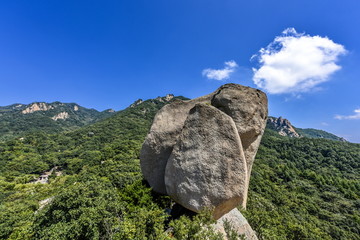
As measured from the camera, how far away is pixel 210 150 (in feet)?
34.4

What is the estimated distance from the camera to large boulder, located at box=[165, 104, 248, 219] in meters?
9.90

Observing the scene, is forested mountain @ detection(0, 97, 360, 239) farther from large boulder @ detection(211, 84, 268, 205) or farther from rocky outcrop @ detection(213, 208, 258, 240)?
large boulder @ detection(211, 84, 268, 205)

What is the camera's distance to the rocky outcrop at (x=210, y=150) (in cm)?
999

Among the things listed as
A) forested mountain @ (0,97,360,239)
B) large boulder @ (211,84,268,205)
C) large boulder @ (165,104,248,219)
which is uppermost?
large boulder @ (211,84,268,205)

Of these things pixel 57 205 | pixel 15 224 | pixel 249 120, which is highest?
pixel 249 120

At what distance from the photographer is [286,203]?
175 ft

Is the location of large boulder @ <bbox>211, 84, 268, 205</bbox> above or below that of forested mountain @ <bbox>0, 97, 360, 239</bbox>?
above

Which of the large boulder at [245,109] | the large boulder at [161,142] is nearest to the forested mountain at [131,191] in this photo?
the large boulder at [161,142]

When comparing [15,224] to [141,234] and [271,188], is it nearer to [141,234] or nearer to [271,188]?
[141,234]

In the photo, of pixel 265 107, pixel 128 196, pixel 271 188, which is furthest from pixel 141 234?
pixel 271 188

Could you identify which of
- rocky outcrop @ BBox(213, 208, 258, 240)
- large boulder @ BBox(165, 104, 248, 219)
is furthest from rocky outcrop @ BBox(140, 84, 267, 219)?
rocky outcrop @ BBox(213, 208, 258, 240)

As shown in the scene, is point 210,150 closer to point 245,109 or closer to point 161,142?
point 245,109

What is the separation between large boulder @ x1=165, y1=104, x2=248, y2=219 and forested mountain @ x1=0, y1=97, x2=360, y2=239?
1.90 metres

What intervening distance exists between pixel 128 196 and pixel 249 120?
502 inches
